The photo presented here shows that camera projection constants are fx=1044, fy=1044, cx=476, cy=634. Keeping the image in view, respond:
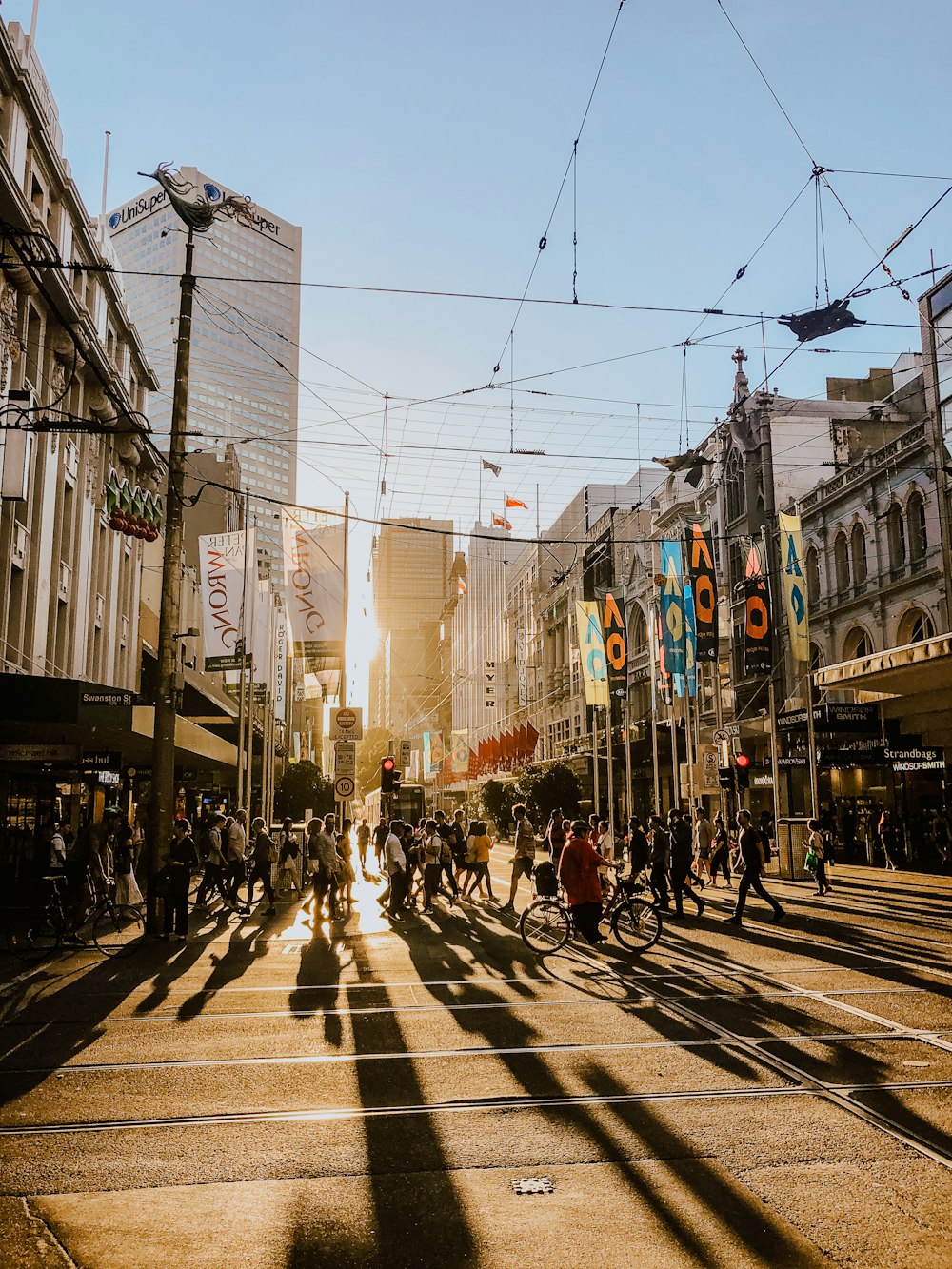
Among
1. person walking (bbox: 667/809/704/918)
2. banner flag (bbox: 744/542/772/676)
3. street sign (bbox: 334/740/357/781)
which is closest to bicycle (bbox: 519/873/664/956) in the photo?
person walking (bbox: 667/809/704/918)

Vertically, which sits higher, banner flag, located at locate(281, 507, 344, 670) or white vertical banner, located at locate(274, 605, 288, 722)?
white vertical banner, located at locate(274, 605, 288, 722)

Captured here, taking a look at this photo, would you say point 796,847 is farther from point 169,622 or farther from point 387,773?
point 169,622

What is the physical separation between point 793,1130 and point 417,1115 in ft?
8.05

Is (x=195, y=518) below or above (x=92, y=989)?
above

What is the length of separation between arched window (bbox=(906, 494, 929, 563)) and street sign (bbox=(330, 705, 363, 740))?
19261 mm

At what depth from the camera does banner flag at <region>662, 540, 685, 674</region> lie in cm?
3491

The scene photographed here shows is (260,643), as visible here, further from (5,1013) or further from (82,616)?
(5,1013)

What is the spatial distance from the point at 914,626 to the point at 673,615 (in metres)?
7.95

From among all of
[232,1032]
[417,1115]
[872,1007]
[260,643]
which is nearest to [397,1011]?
[232,1032]

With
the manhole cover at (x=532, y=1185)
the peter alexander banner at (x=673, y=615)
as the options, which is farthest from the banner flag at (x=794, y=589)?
the manhole cover at (x=532, y=1185)

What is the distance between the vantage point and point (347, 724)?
26672 mm

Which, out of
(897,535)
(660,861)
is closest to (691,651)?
(897,535)

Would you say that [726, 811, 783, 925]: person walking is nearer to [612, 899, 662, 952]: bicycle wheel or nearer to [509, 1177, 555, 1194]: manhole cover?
[612, 899, 662, 952]: bicycle wheel

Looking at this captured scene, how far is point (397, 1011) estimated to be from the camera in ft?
35.2
